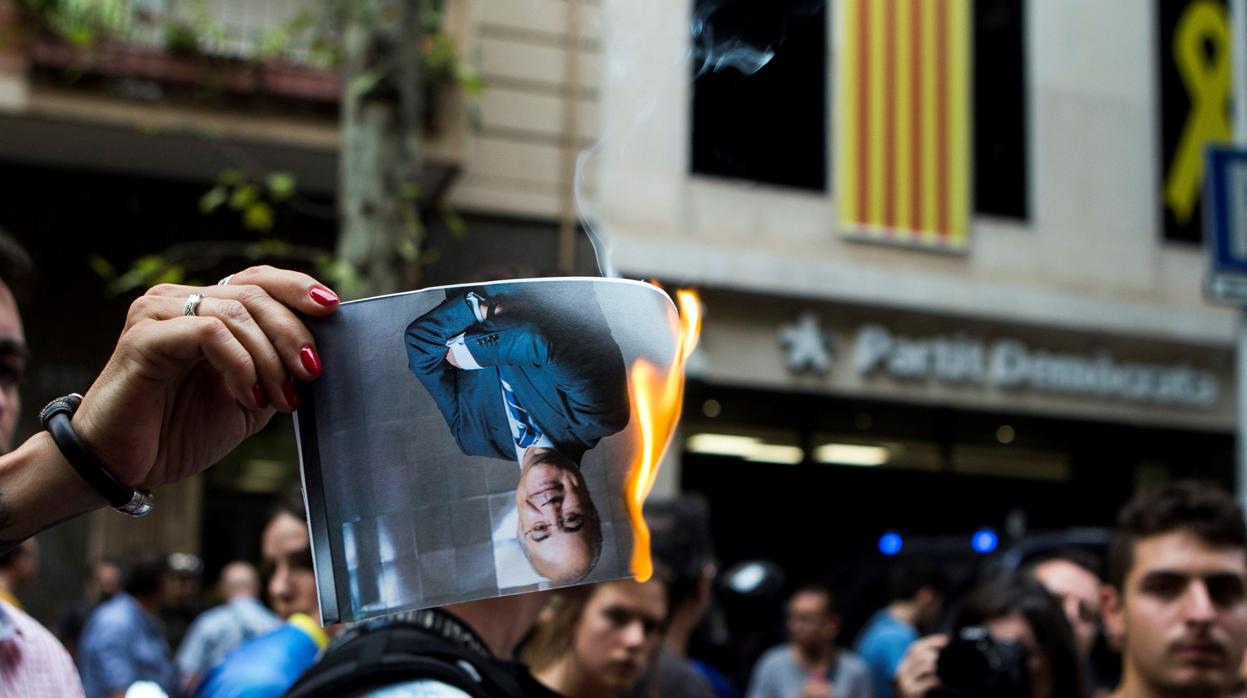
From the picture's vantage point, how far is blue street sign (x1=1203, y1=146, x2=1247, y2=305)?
6125 millimetres

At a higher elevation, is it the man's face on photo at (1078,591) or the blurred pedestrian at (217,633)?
the man's face on photo at (1078,591)

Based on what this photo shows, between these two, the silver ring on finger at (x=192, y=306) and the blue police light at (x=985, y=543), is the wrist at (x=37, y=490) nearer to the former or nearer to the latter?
the silver ring on finger at (x=192, y=306)

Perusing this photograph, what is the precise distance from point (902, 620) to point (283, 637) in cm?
522

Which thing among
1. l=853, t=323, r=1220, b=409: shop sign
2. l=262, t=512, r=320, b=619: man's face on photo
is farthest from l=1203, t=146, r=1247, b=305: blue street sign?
l=853, t=323, r=1220, b=409: shop sign

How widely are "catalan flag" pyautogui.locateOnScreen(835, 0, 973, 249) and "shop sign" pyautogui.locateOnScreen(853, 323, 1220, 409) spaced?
2.85 ft

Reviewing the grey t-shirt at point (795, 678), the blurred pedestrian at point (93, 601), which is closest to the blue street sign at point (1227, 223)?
the grey t-shirt at point (795, 678)

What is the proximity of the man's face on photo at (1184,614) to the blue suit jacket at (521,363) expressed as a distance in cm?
210

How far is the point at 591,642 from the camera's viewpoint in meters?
3.22

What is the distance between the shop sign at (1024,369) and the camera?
1237cm

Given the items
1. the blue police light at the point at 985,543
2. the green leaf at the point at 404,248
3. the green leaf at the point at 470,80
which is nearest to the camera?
the green leaf at the point at 404,248

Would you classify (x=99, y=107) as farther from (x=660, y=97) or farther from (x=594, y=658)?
(x=594, y=658)

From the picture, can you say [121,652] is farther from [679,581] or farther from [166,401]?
[166,401]

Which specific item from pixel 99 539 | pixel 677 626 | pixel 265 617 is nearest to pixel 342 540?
pixel 677 626

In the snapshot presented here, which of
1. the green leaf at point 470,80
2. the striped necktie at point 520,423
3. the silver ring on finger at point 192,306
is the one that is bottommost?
the striped necktie at point 520,423
